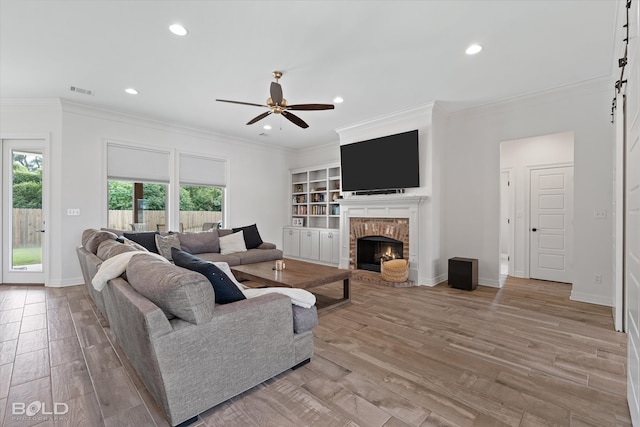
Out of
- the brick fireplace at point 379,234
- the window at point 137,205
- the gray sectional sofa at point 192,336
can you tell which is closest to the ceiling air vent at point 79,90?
the window at point 137,205

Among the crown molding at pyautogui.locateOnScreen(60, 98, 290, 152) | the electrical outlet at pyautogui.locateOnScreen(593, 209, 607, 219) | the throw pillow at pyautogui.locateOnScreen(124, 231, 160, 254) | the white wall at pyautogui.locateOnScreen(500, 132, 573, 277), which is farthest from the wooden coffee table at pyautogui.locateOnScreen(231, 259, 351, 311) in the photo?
the white wall at pyautogui.locateOnScreen(500, 132, 573, 277)

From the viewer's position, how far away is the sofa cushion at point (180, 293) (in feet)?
5.06

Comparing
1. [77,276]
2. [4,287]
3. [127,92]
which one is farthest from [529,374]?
[4,287]

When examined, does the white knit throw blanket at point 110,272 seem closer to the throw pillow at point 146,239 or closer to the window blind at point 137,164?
the throw pillow at point 146,239

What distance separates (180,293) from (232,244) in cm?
367

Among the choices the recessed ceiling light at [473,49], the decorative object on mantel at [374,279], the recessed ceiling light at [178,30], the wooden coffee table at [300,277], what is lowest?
the decorative object on mantel at [374,279]

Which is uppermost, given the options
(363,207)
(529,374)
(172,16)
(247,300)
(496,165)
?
(172,16)

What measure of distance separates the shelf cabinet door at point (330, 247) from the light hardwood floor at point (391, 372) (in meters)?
2.89

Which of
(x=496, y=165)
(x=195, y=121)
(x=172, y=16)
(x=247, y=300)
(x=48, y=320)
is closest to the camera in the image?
(x=247, y=300)

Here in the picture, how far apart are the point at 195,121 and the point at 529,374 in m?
5.82

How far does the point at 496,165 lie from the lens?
4.58 meters

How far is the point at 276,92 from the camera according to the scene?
3.10 m

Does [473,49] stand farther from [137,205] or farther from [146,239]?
[137,205]

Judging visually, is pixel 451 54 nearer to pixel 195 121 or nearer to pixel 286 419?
pixel 286 419
